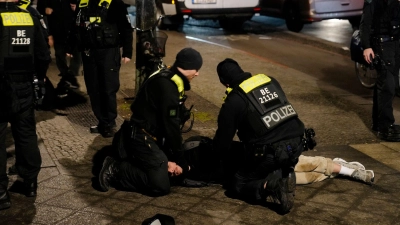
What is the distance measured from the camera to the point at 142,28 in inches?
Result: 322

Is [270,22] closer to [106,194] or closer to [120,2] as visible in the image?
[120,2]

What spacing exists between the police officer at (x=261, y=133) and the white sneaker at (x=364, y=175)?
0.75 metres

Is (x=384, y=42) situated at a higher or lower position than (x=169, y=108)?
higher

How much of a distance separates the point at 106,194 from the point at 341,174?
2.02 metres

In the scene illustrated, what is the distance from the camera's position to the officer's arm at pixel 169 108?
5.18 m

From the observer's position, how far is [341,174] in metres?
5.81

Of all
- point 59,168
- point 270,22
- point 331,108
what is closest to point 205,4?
point 270,22

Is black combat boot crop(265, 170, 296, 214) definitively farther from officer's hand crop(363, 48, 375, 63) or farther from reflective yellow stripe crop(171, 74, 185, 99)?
officer's hand crop(363, 48, 375, 63)

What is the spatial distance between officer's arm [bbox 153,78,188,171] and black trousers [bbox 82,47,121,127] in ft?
6.26

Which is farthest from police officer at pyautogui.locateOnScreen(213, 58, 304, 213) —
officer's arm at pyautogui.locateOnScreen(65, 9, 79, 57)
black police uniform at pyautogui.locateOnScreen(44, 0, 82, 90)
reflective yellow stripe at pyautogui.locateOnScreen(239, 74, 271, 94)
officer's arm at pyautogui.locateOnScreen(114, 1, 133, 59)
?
black police uniform at pyautogui.locateOnScreen(44, 0, 82, 90)

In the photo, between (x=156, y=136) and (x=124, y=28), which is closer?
(x=156, y=136)

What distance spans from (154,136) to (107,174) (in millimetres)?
513

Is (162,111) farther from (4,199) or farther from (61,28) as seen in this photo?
(61,28)

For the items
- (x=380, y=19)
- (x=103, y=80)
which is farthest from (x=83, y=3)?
(x=380, y=19)
